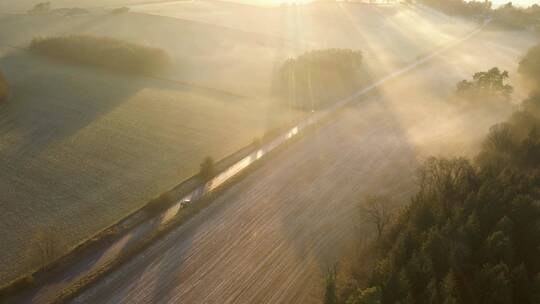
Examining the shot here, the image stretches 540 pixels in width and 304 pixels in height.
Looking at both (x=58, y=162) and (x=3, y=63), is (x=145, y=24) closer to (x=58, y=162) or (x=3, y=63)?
(x=3, y=63)

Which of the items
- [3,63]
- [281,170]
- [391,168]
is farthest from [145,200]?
[3,63]

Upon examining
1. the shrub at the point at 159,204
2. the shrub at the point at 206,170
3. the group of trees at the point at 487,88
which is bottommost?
the shrub at the point at 159,204

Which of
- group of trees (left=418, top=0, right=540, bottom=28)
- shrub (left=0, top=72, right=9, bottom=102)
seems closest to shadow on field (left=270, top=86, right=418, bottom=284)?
shrub (left=0, top=72, right=9, bottom=102)

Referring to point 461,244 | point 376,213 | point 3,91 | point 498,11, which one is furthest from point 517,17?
point 3,91

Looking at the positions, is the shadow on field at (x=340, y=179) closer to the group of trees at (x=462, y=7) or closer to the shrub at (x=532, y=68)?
the shrub at (x=532, y=68)

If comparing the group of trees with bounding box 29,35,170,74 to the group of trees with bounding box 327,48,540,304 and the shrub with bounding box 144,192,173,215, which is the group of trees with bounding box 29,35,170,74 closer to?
the shrub with bounding box 144,192,173,215

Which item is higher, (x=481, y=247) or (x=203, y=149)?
(x=481, y=247)

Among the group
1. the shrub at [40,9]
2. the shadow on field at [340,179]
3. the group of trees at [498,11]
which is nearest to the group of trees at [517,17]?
the group of trees at [498,11]
